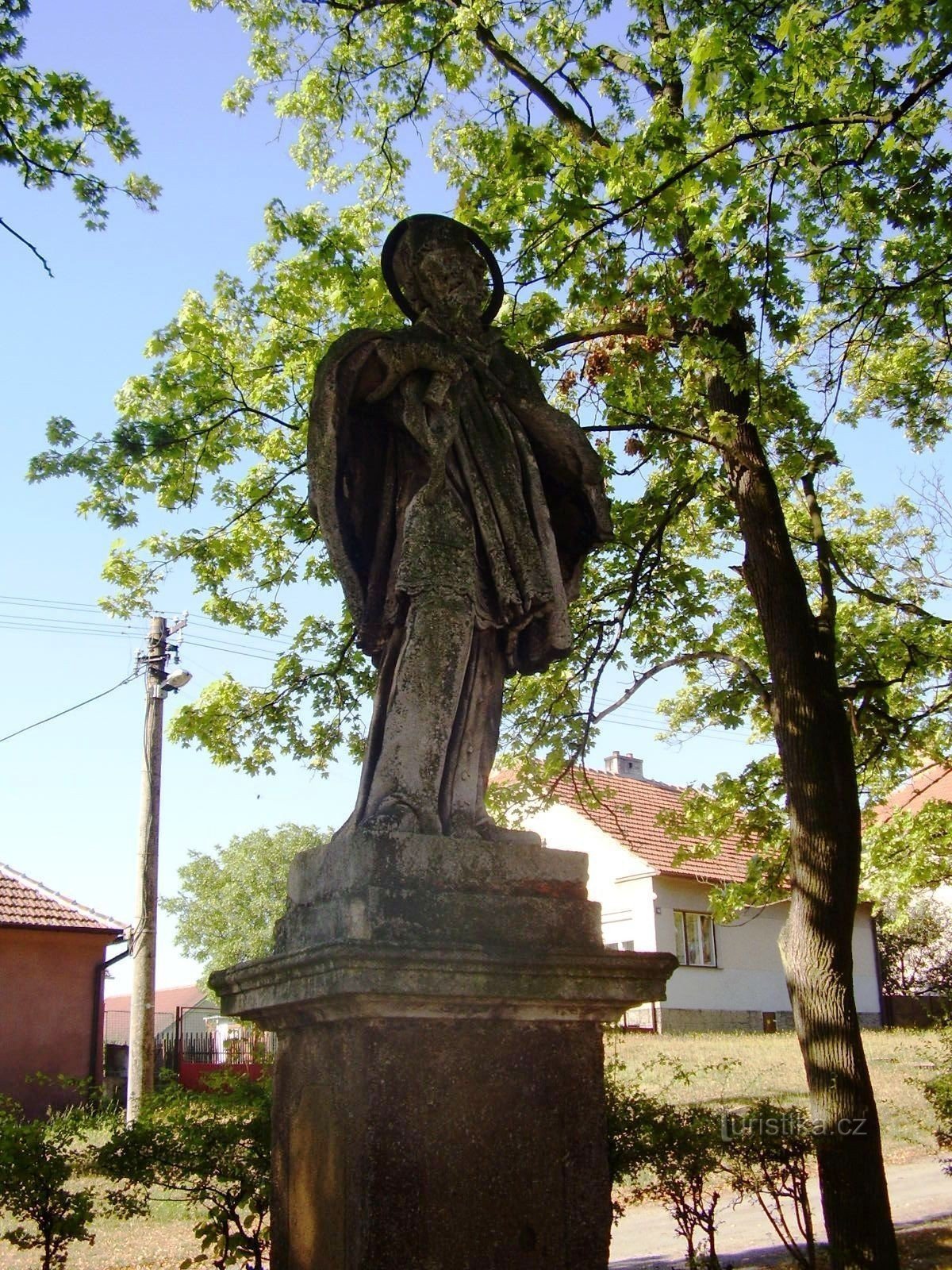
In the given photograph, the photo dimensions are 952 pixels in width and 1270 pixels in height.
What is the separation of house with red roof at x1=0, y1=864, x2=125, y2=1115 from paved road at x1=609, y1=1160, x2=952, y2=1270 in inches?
414

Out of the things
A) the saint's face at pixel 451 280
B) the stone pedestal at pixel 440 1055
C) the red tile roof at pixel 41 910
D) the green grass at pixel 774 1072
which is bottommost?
the green grass at pixel 774 1072

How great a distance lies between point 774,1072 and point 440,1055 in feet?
47.3

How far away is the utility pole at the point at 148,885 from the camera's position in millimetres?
13812

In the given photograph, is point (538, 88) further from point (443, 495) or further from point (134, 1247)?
point (134, 1247)

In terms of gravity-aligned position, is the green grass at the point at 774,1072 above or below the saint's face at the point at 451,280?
below

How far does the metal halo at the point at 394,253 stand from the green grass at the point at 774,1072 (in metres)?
8.22

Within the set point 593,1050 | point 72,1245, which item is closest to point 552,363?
point 593,1050

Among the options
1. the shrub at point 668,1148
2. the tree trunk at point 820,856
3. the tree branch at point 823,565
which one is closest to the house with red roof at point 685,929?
the tree branch at point 823,565

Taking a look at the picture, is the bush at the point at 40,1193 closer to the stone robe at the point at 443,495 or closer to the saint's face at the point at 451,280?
the stone robe at the point at 443,495

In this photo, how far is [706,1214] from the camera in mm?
6039

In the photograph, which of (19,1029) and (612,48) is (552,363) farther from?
(19,1029)

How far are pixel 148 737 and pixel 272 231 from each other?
7967 millimetres

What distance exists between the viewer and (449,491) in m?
4.14

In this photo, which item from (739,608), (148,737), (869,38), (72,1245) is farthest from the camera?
(148,737)
